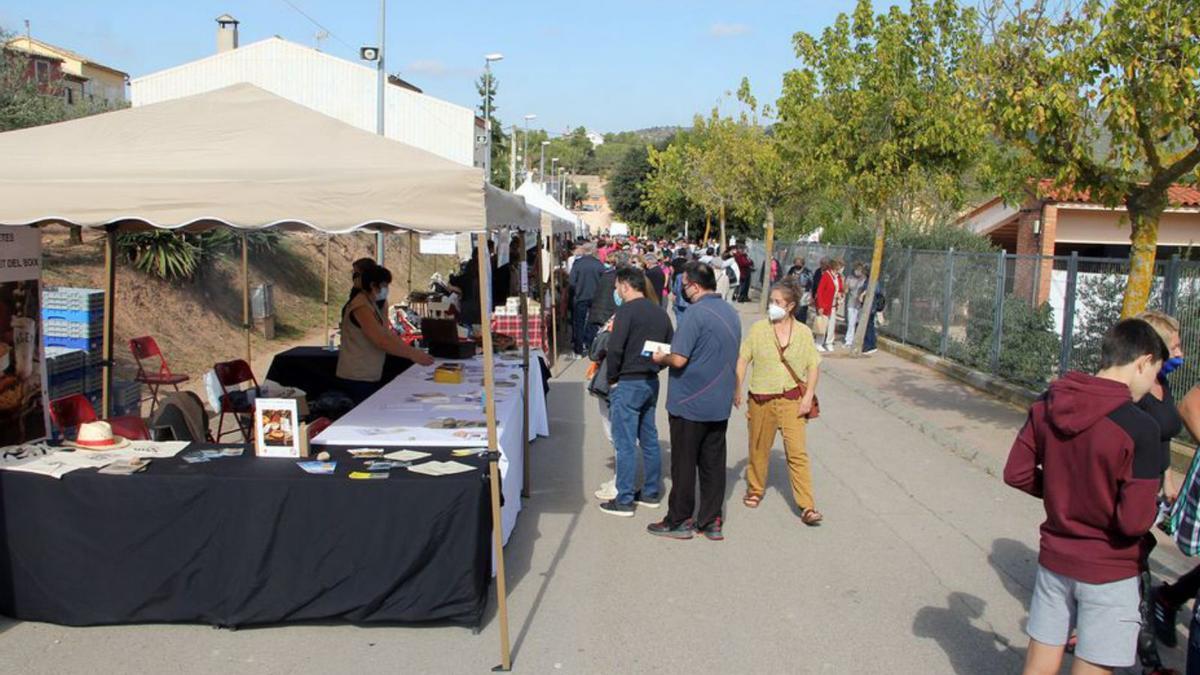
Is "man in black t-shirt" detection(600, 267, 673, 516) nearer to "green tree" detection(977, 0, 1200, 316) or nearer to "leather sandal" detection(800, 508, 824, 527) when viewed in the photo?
"leather sandal" detection(800, 508, 824, 527)

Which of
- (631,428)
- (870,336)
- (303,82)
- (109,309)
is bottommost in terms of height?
(870,336)

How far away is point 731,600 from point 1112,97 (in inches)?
196

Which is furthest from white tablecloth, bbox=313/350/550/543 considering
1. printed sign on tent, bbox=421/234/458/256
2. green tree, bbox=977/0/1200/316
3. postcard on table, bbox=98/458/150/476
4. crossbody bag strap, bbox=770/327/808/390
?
printed sign on tent, bbox=421/234/458/256

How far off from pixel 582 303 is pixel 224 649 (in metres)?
11.4

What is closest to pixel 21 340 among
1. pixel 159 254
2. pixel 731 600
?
pixel 731 600

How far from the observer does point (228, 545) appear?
4.98m

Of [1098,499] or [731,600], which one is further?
[731,600]

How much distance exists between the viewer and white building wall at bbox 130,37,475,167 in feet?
145

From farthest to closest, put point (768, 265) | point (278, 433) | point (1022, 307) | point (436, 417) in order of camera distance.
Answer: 1. point (768, 265)
2. point (1022, 307)
3. point (436, 417)
4. point (278, 433)

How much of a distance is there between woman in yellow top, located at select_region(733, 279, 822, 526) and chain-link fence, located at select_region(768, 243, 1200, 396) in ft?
14.9

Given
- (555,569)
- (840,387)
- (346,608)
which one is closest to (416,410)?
(555,569)

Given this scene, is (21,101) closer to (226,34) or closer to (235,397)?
(235,397)

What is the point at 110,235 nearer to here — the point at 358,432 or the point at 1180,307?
the point at 358,432

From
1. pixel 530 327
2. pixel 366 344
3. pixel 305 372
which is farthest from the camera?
pixel 530 327
